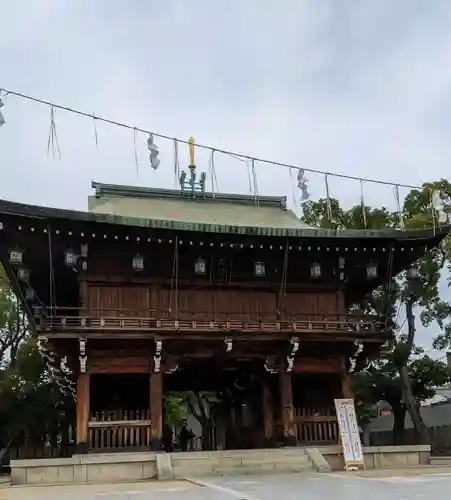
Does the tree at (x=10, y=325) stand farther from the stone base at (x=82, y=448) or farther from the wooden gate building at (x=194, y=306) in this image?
the stone base at (x=82, y=448)

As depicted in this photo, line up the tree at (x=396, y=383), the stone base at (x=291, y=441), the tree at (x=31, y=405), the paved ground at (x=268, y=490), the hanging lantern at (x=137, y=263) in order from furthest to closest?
the tree at (x=396, y=383), the tree at (x=31, y=405), the stone base at (x=291, y=441), the hanging lantern at (x=137, y=263), the paved ground at (x=268, y=490)

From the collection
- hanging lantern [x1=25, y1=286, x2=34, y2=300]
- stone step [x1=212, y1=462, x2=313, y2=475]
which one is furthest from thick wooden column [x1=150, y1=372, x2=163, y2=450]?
hanging lantern [x1=25, y1=286, x2=34, y2=300]

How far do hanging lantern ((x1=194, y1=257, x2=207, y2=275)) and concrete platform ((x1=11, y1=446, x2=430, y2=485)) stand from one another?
5.28 meters

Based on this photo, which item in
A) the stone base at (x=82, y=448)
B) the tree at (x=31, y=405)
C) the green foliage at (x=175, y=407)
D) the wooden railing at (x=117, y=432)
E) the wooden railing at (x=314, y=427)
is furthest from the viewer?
the green foliage at (x=175, y=407)

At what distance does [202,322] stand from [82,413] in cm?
426

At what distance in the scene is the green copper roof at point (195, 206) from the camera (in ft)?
71.1

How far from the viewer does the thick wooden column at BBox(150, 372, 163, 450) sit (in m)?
17.1

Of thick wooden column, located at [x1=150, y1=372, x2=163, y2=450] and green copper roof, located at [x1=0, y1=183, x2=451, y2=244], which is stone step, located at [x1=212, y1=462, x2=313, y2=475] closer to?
thick wooden column, located at [x1=150, y1=372, x2=163, y2=450]

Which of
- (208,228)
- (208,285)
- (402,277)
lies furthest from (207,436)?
(208,228)

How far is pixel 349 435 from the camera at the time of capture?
17.4 meters

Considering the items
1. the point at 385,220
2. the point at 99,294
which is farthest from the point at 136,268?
the point at 385,220

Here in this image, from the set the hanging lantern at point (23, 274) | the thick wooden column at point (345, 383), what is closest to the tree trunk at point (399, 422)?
the thick wooden column at point (345, 383)

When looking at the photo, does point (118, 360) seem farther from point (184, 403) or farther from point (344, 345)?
point (184, 403)

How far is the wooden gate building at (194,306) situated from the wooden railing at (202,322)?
4cm
